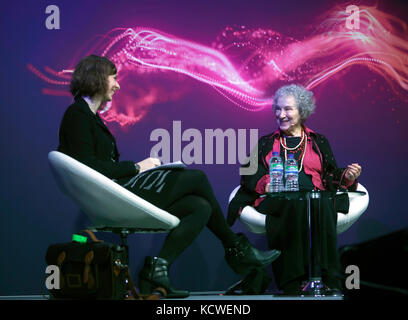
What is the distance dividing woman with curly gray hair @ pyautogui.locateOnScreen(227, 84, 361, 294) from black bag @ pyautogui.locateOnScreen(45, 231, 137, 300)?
35.9 inches

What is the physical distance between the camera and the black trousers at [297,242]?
11.0 ft

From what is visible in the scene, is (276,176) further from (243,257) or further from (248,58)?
(248,58)

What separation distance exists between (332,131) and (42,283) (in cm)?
241

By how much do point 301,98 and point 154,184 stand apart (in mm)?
1504

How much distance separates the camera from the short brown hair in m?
3.24

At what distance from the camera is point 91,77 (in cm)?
324

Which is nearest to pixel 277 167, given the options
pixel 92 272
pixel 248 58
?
pixel 248 58
